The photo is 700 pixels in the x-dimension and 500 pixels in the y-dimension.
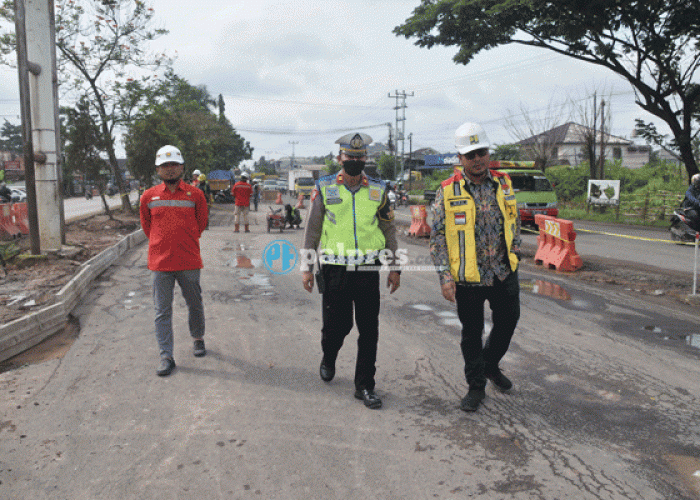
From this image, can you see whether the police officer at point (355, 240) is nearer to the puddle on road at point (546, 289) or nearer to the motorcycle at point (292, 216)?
the puddle on road at point (546, 289)

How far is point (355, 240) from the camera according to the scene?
407 cm

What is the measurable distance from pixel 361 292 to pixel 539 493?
1.85 metres

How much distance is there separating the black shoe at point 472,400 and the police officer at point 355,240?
62 centimetres

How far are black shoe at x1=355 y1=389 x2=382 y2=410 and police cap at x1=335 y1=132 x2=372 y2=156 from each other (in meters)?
1.79

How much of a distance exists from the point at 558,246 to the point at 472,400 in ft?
25.2

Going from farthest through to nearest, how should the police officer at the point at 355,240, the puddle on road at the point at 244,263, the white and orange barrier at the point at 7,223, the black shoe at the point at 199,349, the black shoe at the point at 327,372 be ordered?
the white and orange barrier at the point at 7,223
the puddle on road at the point at 244,263
the black shoe at the point at 199,349
the black shoe at the point at 327,372
the police officer at the point at 355,240

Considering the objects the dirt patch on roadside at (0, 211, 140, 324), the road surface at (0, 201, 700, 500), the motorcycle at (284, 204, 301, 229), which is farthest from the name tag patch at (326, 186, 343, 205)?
the motorcycle at (284, 204, 301, 229)

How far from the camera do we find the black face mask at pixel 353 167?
4086mm

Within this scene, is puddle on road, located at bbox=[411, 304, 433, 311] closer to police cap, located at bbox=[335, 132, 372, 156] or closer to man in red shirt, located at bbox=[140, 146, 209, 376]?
man in red shirt, located at bbox=[140, 146, 209, 376]

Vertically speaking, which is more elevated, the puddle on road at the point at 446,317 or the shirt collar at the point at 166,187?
the shirt collar at the point at 166,187

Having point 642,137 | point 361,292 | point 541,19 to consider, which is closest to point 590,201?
point 642,137

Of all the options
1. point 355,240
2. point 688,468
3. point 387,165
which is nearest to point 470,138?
point 355,240

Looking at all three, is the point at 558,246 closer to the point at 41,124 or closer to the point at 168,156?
the point at 168,156

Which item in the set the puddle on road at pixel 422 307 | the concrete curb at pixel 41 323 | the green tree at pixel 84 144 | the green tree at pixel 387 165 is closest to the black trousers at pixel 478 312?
the puddle on road at pixel 422 307
